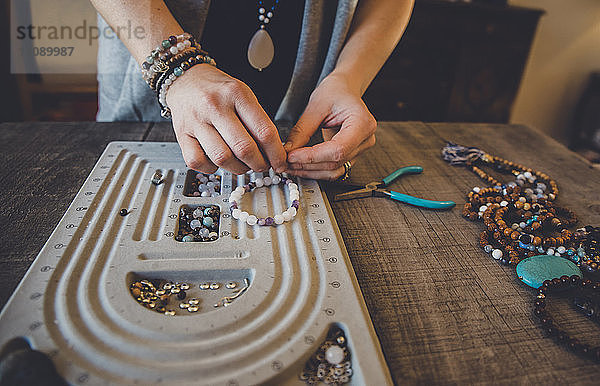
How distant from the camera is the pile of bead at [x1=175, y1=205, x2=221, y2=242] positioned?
28.4 inches

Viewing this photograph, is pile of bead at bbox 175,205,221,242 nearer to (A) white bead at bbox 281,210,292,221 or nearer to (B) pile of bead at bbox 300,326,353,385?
(A) white bead at bbox 281,210,292,221

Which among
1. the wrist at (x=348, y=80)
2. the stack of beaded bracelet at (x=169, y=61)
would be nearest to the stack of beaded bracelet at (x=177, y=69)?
the stack of beaded bracelet at (x=169, y=61)

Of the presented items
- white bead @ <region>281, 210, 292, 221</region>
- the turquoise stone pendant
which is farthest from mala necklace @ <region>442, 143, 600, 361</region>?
white bead @ <region>281, 210, 292, 221</region>

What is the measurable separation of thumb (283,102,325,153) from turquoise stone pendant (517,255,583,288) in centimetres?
48

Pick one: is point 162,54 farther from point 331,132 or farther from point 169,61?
point 331,132

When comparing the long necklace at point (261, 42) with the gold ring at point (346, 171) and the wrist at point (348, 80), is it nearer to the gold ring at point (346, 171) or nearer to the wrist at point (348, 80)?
the wrist at point (348, 80)

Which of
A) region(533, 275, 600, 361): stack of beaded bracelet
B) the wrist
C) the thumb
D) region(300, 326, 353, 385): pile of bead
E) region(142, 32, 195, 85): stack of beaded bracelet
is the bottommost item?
region(300, 326, 353, 385): pile of bead

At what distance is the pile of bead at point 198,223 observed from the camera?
28.4 inches

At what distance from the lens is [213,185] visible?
2.86 feet

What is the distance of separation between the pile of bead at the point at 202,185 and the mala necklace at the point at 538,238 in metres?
0.53

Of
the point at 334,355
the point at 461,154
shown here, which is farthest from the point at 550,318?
the point at 461,154

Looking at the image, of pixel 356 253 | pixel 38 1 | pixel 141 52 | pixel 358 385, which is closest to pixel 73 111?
pixel 38 1

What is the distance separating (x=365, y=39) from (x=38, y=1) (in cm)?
212

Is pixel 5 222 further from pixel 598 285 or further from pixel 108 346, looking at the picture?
pixel 598 285
